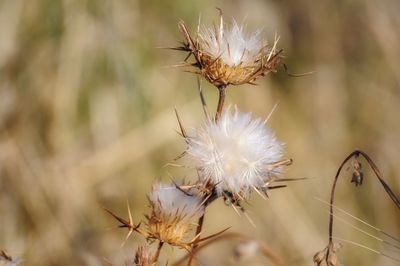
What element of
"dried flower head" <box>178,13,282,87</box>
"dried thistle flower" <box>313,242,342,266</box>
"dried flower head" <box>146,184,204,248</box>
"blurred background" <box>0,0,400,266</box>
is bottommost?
"blurred background" <box>0,0,400,266</box>

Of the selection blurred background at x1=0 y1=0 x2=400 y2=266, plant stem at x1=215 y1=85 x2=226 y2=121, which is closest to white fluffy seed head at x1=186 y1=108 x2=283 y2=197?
plant stem at x1=215 y1=85 x2=226 y2=121

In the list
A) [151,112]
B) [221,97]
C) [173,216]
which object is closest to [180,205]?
[173,216]

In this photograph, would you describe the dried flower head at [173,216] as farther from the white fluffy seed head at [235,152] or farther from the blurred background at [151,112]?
the blurred background at [151,112]

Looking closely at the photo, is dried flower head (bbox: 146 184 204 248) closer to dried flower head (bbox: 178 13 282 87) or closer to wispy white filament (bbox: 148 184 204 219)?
wispy white filament (bbox: 148 184 204 219)

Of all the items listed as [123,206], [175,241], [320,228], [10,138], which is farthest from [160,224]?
[320,228]

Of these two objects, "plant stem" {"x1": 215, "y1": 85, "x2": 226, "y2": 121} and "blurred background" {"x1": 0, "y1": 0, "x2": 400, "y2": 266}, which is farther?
"blurred background" {"x1": 0, "y1": 0, "x2": 400, "y2": 266}

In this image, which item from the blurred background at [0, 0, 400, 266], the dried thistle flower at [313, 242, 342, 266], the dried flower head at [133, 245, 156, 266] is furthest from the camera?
the blurred background at [0, 0, 400, 266]
